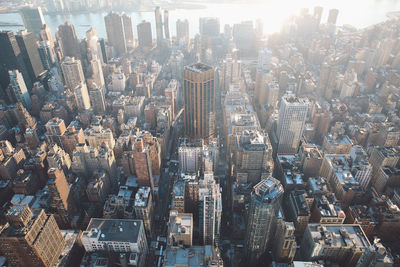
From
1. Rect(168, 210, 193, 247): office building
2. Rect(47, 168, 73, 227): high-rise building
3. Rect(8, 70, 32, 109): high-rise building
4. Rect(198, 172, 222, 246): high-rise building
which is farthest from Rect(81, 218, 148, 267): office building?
Rect(8, 70, 32, 109): high-rise building

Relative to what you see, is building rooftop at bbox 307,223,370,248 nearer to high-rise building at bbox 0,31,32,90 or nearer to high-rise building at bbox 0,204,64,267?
high-rise building at bbox 0,204,64,267

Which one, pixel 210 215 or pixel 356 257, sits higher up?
pixel 210 215

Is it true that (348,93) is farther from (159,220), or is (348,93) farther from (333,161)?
(159,220)

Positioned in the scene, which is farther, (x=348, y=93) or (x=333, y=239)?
(x=348, y=93)

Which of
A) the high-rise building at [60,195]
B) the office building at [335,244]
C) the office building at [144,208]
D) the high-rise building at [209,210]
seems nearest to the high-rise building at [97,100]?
the high-rise building at [60,195]

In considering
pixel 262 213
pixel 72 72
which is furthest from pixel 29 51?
pixel 262 213

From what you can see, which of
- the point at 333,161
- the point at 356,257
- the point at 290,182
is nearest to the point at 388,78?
the point at 333,161

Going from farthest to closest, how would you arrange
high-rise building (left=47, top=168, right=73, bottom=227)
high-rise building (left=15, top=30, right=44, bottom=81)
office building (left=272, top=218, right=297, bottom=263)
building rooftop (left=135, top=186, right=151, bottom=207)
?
high-rise building (left=15, top=30, right=44, bottom=81) < building rooftop (left=135, top=186, right=151, bottom=207) < high-rise building (left=47, top=168, right=73, bottom=227) < office building (left=272, top=218, right=297, bottom=263)
